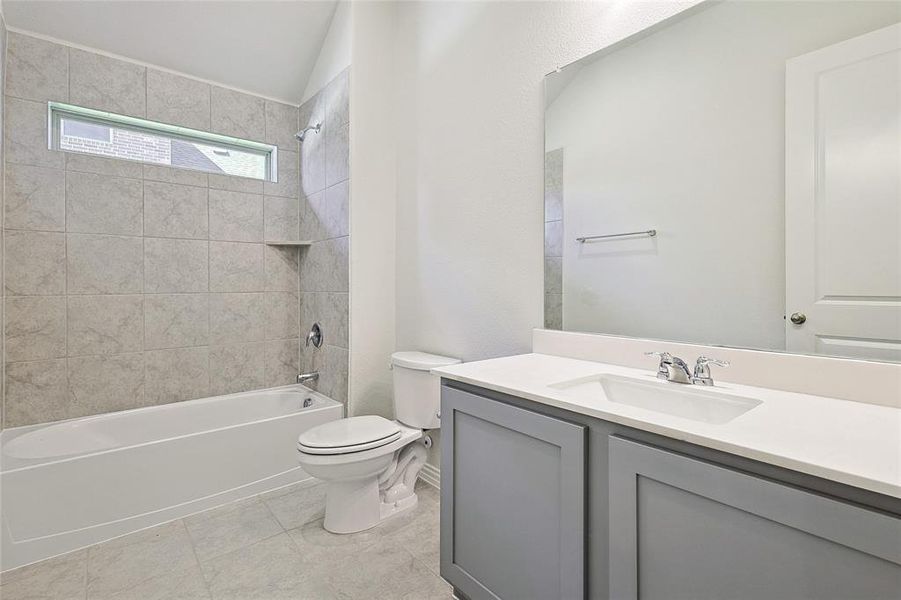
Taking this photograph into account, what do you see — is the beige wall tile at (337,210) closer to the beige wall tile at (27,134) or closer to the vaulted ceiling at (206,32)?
the vaulted ceiling at (206,32)

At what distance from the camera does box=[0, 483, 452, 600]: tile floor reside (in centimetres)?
155

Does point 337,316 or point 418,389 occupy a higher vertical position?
point 337,316

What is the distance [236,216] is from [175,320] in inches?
30.8

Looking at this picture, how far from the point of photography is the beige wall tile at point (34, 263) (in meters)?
2.22

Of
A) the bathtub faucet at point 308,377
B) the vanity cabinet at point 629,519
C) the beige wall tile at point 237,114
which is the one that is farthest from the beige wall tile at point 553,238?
the beige wall tile at point 237,114

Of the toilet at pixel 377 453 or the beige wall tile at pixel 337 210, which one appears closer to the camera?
the toilet at pixel 377 453

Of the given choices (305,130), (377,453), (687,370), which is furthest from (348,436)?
(305,130)

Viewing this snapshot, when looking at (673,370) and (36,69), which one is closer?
(673,370)

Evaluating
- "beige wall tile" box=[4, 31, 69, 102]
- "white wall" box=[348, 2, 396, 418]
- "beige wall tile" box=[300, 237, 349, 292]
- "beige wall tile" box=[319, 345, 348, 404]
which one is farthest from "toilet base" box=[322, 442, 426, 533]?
"beige wall tile" box=[4, 31, 69, 102]

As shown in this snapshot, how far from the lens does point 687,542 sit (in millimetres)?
814

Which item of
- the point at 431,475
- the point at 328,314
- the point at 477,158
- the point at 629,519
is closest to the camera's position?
the point at 629,519

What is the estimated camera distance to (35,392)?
2.29 meters

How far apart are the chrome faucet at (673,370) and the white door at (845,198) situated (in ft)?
0.88

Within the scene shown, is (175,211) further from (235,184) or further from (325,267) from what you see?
(325,267)
